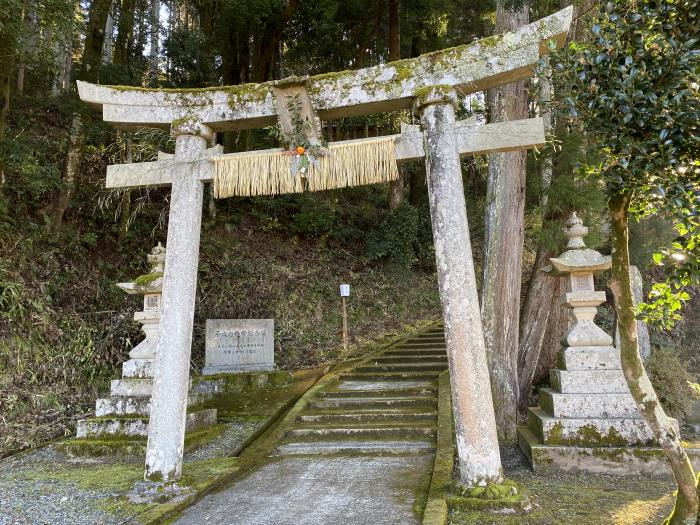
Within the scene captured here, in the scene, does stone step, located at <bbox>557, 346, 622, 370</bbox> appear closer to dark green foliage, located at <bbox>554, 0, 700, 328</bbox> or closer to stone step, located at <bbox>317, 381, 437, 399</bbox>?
dark green foliage, located at <bbox>554, 0, 700, 328</bbox>

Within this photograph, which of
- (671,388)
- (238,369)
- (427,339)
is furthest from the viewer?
(427,339)

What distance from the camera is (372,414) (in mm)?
6301

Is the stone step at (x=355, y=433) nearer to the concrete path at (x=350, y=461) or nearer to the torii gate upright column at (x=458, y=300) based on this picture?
the concrete path at (x=350, y=461)

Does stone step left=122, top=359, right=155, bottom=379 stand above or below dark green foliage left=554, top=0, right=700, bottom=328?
below

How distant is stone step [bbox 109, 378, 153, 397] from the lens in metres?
5.80

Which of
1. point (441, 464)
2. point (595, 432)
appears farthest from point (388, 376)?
point (595, 432)

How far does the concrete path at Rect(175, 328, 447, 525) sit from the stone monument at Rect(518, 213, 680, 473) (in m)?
1.32

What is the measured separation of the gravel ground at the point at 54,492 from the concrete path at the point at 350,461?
64 cm

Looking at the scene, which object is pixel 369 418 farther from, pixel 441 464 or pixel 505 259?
pixel 505 259

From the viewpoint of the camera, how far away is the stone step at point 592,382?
16.0 feet

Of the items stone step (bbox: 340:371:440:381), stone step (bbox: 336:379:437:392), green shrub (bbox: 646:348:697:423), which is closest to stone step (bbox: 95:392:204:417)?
stone step (bbox: 336:379:437:392)

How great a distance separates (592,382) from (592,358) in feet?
0.83

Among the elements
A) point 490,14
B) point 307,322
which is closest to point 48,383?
point 307,322

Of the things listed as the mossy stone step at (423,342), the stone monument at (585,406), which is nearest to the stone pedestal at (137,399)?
the stone monument at (585,406)
